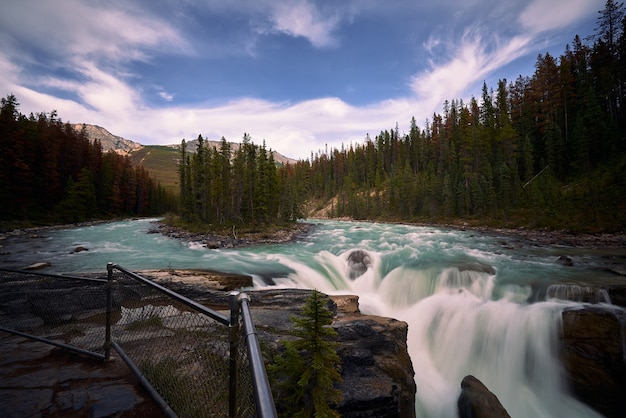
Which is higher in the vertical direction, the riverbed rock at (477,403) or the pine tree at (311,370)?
the pine tree at (311,370)

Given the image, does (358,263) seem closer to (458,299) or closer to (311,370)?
(458,299)

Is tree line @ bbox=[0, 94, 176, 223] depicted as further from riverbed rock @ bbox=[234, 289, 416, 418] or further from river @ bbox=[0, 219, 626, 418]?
riverbed rock @ bbox=[234, 289, 416, 418]

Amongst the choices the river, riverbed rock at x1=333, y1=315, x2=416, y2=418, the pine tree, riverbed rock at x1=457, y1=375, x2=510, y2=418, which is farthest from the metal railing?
riverbed rock at x1=457, y1=375, x2=510, y2=418

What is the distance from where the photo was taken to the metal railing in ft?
7.71

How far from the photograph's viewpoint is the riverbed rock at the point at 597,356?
7.62 metres

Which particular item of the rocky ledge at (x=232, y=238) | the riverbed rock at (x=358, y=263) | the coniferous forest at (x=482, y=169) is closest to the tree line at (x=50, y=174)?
the coniferous forest at (x=482, y=169)

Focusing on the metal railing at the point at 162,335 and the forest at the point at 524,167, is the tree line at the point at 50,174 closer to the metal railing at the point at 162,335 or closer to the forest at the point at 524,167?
the forest at the point at 524,167

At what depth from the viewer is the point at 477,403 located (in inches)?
270

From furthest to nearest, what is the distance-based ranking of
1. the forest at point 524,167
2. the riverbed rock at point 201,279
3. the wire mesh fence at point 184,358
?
the forest at point 524,167
the riverbed rock at point 201,279
the wire mesh fence at point 184,358

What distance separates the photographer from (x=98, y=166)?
230ft

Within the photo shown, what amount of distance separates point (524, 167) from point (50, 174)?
91.9 metres

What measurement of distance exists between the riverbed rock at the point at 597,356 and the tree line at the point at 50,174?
58786 mm

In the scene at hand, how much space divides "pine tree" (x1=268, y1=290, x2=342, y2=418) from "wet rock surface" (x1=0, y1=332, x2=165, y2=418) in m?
1.94

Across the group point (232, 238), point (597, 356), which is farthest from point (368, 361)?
point (232, 238)
